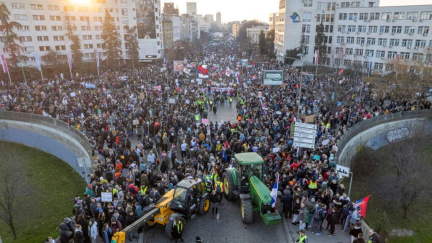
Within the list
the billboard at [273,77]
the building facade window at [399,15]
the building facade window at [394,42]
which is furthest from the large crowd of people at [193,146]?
the building facade window at [399,15]

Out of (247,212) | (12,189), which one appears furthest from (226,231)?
(12,189)

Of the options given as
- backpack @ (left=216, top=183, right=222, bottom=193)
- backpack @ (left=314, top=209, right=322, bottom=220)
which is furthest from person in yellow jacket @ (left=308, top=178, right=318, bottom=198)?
backpack @ (left=216, top=183, right=222, bottom=193)

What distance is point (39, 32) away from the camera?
182 feet

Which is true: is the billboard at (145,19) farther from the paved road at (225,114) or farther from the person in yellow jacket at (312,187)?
the person in yellow jacket at (312,187)

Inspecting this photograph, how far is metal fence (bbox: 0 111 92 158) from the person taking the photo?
19.0 meters

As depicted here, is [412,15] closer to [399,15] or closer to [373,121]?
[399,15]

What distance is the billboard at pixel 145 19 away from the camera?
6669cm

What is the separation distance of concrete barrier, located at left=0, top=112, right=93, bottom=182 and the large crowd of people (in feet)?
3.07

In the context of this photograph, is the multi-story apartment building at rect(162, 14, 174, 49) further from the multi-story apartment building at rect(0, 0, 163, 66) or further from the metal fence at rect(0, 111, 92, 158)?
the metal fence at rect(0, 111, 92, 158)

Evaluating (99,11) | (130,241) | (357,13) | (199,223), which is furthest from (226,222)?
(99,11)

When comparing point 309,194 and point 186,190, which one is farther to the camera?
point 309,194

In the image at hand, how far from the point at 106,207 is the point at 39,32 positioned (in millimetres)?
56524

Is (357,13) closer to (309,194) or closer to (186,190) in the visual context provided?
(309,194)

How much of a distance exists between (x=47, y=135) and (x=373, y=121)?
2591 cm
